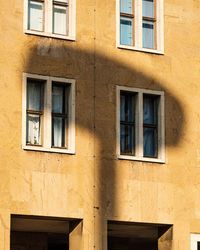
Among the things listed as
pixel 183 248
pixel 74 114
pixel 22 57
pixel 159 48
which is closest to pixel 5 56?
pixel 22 57

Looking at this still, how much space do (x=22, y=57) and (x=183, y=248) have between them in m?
8.55

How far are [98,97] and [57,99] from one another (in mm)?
1409

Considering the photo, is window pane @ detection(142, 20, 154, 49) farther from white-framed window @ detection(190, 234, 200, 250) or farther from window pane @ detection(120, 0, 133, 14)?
white-framed window @ detection(190, 234, 200, 250)

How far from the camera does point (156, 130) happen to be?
133 feet

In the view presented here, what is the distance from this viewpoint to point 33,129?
38.6 meters

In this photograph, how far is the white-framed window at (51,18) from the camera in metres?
39.1

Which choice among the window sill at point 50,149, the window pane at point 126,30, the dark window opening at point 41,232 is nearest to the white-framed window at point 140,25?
the window pane at point 126,30

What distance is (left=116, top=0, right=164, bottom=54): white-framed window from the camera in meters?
40.7

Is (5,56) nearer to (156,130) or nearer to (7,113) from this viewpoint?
(7,113)

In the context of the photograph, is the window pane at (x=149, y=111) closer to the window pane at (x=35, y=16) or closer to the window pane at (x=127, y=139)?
the window pane at (x=127, y=139)

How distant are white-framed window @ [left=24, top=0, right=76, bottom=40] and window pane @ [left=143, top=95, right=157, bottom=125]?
351cm

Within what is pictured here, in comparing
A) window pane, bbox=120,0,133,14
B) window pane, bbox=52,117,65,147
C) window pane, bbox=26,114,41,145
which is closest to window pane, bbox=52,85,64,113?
window pane, bbox=52,117,65,147

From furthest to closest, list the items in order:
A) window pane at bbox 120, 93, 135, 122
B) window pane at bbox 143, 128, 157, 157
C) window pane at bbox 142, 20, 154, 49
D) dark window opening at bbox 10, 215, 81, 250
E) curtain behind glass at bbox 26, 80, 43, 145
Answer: window pane at bbox 142, 20, 154, 49 < window pane at bbox 143, 128, 157, 157 < window pane at bbox 120, 93, 135, 122 < dark window opening at bbox 10, 215, 81, 250 < curtain behind glass at bbox 26, 80, 43, 145

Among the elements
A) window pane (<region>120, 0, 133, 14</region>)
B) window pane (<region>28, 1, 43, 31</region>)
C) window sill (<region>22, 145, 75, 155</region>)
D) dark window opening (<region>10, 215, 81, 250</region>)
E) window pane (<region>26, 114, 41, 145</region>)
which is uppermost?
window pane (<region>120, 0, 133, 14</region>)
